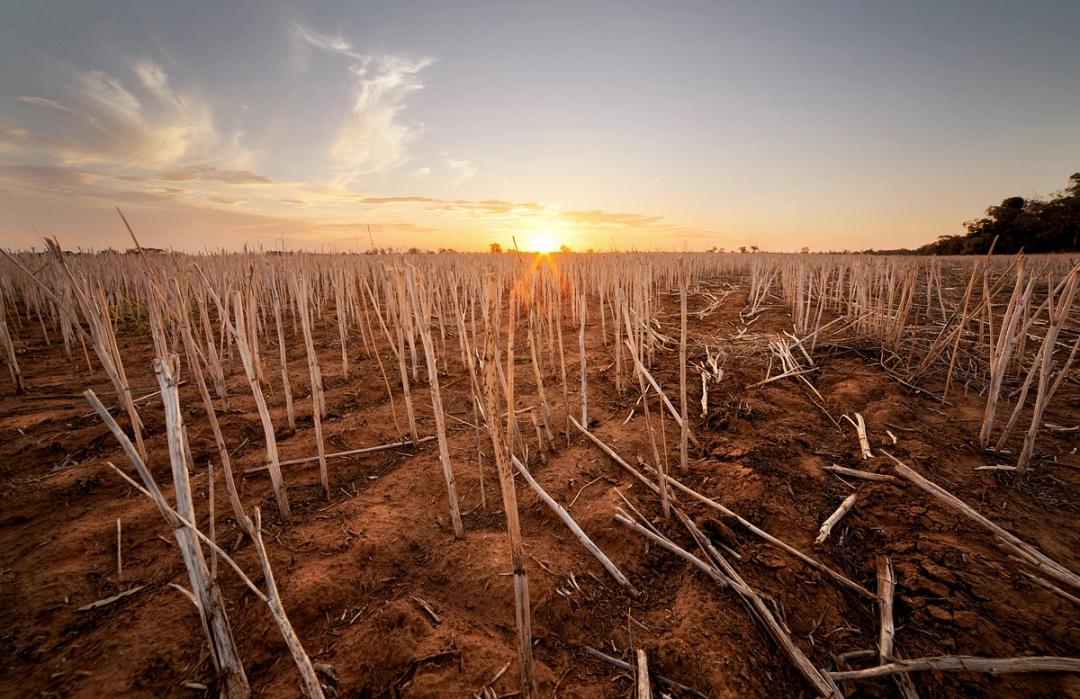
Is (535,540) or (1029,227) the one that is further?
(1029,227)

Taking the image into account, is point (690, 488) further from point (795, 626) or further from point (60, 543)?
point (60, 543)

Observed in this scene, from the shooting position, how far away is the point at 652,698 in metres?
1.25

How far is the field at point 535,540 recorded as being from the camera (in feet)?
4.15

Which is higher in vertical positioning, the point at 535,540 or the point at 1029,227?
the point at 1029,227

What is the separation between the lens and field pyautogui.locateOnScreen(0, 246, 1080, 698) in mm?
1265

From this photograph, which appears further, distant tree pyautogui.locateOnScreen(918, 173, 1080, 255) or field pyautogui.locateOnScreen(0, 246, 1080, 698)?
distant tree pyautogui.locateOnScreen(918, 173, 1080, 255)

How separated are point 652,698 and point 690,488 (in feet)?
3.74

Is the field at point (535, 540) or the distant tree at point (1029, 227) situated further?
the distant tree at point (1029, 227)

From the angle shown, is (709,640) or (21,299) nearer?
(709,640)

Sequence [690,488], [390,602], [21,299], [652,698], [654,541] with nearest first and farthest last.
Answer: [652,698] → [390,602] → [654,541] → [690,488] → [21,299]

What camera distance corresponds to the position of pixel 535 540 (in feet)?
6.28

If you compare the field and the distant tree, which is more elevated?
the distant tree

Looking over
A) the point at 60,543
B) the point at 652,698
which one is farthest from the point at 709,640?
the point at 60,543

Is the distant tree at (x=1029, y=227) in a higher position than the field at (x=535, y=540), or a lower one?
higher
